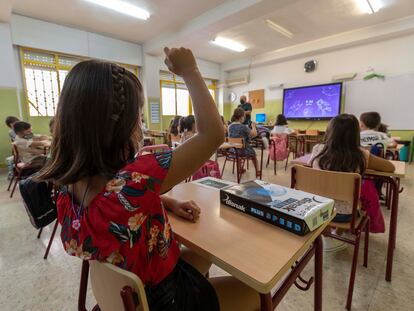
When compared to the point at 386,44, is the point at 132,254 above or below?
below

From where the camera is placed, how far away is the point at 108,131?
509 millimetres

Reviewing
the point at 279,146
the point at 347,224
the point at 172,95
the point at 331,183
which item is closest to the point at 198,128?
the point at 331,183

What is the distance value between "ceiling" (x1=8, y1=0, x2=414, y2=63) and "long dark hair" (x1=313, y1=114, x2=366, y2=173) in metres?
2.83

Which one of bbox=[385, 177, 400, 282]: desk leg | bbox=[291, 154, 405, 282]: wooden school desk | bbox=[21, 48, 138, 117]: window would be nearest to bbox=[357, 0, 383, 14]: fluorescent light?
bbox=[291, 154, 405, 282]: wooden school desk

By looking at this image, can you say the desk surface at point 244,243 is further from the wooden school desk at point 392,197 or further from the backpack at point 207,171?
the backpack at point 207,171

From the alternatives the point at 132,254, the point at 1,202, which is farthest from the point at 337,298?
the point at 1,202

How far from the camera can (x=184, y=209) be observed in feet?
2.56

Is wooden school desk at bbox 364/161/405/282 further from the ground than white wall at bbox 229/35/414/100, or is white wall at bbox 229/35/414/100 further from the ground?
white wall at bbox 229/35/414/100

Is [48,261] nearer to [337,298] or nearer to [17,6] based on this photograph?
[337,298]

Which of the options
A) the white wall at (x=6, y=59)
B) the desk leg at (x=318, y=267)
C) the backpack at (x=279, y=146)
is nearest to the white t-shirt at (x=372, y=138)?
the backpack at (x=279, y=146)

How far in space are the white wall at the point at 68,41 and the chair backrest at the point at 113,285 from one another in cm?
558

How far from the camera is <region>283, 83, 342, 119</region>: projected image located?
5.79 metres

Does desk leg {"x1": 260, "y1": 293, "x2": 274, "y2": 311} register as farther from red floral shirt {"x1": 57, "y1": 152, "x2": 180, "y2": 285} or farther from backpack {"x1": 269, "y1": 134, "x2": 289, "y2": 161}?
backpack {"x1": 269, "y1": 134, "x2": 289, "y2": 161}

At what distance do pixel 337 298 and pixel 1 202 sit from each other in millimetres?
3464
